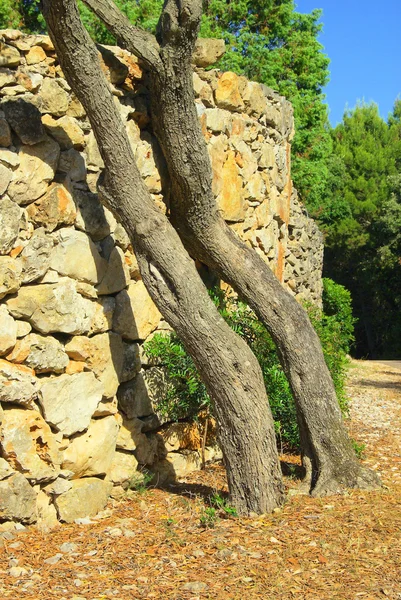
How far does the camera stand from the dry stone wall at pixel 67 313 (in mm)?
4395

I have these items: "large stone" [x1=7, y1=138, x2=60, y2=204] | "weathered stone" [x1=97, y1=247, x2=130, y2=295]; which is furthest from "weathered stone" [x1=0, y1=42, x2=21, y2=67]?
"weathered stone" [x1=97, y1=247, x2=130, y2=295]

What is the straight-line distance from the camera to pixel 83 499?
4.64m

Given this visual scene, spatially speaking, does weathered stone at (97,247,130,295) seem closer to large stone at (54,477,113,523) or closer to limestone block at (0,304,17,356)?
limestone block at (0,304,17,356)

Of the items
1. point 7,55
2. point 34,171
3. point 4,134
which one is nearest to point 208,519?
point 34,171

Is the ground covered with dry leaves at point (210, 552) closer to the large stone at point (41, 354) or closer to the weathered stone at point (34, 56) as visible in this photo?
the large stone at point (41, 354)

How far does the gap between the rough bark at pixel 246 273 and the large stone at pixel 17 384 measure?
1584 mm

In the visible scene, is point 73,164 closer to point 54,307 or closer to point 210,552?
point 54,307

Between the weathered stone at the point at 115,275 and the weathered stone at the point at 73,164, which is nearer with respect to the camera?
the weathered stone at the point at 73,164

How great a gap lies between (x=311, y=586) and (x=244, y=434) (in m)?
1.08

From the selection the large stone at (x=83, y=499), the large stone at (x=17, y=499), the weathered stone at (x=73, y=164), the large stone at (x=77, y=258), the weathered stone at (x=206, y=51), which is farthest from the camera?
the weathered stone at (x=206, y=51)

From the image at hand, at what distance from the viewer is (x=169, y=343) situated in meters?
5.36

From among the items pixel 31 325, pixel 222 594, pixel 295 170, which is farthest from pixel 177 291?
pixel 295 170

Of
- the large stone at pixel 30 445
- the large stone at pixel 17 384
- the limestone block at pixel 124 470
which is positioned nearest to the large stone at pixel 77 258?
the large stone at pixel 17 384

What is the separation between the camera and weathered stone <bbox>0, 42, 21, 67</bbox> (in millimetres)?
4551
